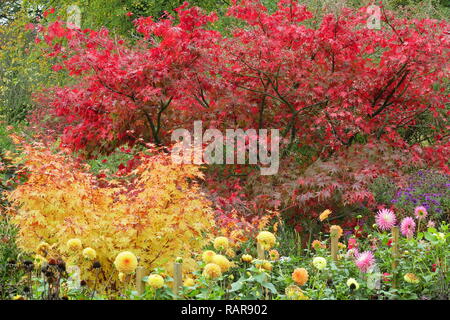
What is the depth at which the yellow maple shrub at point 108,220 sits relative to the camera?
367 cm

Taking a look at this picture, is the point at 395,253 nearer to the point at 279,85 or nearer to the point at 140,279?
the point at 140,279

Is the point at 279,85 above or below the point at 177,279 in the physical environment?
above

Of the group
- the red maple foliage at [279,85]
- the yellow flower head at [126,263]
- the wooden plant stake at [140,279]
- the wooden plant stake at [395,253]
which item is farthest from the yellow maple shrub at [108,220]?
the red maple foliage at [279,85]

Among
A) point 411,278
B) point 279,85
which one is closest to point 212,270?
point 411,278

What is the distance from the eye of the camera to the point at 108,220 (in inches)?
151

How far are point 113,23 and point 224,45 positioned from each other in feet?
20.7

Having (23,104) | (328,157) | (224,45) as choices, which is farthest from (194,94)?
(23,104)

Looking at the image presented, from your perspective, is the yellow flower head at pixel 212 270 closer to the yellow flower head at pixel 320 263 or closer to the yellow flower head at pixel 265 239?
the yellow flower head at pixel 265 239

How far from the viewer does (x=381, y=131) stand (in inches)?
252

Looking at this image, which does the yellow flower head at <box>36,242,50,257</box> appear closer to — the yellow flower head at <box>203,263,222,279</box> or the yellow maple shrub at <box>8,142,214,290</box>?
the yellow maple shrub at <box>8,142,214,290</box>

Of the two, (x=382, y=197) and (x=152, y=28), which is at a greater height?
(x=152, y=28)

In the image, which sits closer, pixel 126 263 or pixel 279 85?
pixel 126 263
